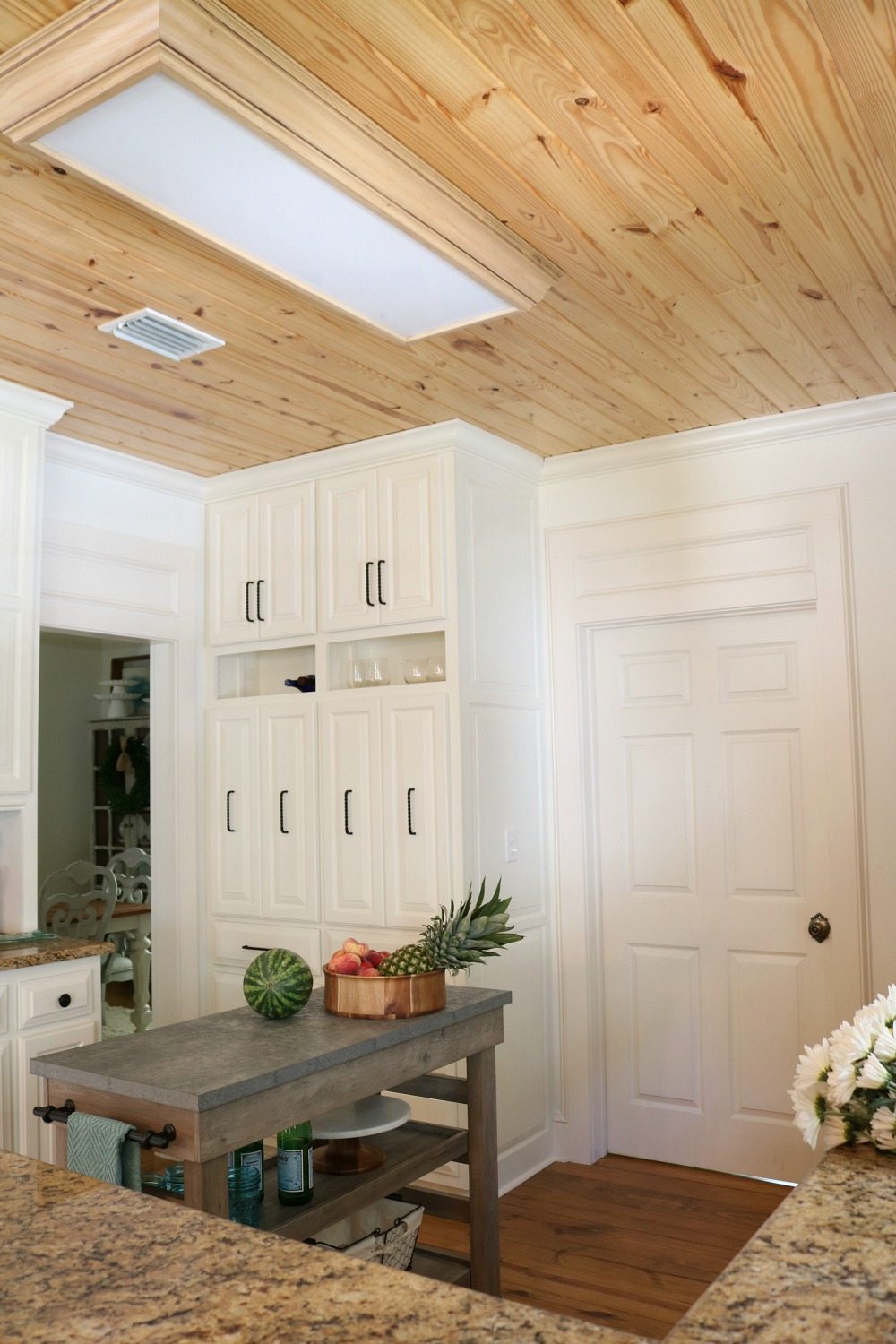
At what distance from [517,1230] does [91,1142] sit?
2066 millimetres

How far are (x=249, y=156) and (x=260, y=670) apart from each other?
2846 mm

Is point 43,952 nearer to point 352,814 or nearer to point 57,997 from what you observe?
point 57,997

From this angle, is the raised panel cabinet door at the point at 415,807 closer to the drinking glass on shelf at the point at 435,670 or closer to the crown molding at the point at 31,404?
the drinking glass on shelf at the point at 435,670

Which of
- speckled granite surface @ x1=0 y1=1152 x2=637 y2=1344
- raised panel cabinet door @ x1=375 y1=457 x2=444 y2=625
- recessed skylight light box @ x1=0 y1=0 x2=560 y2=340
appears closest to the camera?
speckled granite surface @ x1=0 y1=1152 x2=637 y2=1344

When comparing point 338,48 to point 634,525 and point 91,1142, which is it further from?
point 634,525

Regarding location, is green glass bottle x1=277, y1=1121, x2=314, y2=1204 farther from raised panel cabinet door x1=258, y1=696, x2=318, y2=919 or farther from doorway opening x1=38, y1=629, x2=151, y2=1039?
doorway opening x1=38, y1=629, x2=151, y2=1039

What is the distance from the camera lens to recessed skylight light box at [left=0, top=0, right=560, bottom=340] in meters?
1.83

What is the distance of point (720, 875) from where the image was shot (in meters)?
4.12

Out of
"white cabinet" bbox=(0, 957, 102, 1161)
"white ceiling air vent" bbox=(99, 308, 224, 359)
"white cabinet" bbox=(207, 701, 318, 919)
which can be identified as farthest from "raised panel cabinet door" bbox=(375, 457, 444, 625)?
"white cabinet" bbox=(0, 957, 102, 1161)

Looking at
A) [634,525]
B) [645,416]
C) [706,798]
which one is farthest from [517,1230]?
[645,416]

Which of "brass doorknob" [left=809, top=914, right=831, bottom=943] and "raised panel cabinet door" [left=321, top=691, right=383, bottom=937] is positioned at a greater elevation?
"raised panel cabinet door" [left=321, top=691, right=383, bottom=937]

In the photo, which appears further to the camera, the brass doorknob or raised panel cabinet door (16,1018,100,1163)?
the brass doorknob

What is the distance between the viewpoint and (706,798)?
13.7 ft

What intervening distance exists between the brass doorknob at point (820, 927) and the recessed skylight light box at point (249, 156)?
2.38 m
